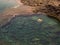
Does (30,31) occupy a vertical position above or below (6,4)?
below

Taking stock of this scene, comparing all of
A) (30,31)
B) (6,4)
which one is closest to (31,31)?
(30,31)

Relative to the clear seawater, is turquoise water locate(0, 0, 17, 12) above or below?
above

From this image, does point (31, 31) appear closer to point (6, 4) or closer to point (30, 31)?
point (30, 31)

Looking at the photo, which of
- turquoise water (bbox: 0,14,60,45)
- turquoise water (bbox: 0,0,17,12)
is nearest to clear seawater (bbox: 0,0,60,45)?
turquoise water (bbox: 0,14,60,45)

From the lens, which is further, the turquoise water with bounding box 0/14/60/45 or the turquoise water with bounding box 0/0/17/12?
the turquoise water with bounding box 0/0/17/12

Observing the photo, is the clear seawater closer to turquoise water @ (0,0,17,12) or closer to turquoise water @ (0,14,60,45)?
turquoise water @ (0,14,60,45)

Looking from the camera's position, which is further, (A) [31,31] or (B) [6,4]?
(B) [6,4]

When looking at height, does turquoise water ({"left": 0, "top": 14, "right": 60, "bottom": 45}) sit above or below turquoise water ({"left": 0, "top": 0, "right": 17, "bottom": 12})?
below

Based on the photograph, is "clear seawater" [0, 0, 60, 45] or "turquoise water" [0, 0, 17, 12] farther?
"turquoise water" [0, 0, 17, 12]

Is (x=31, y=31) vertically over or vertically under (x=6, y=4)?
under
